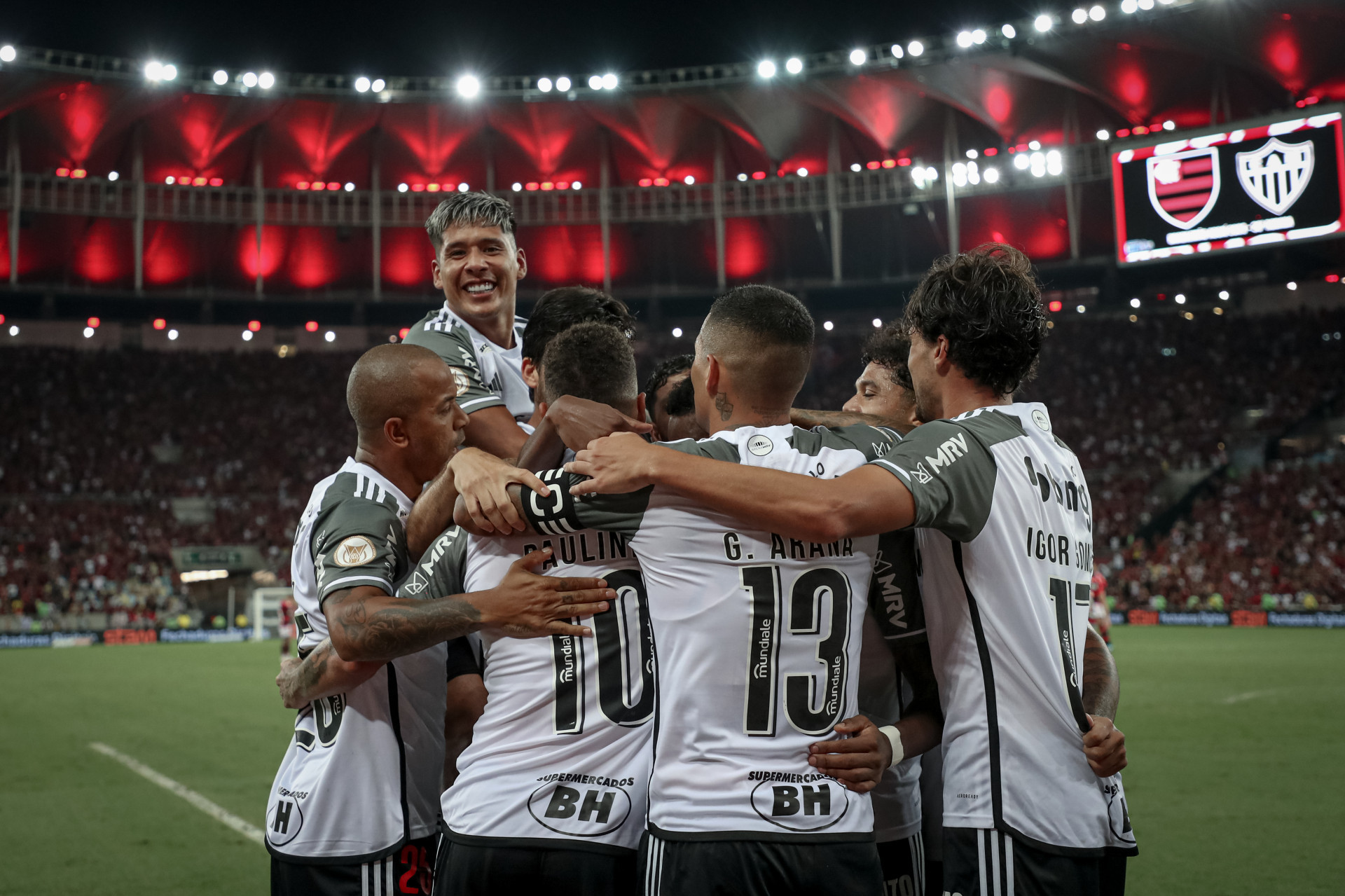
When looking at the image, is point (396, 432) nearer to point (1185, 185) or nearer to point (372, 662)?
point (372, 662)

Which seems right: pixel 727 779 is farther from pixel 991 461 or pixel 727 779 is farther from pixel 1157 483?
pixel 1157 483

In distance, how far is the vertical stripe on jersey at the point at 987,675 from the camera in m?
2.99

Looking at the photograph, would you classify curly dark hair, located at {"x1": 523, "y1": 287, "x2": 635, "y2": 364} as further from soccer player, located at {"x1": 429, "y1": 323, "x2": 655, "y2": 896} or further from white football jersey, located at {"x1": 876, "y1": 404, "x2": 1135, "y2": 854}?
white football jersey, located at {"x1": 876, "y1": 404, "x2": 1135, "y2": 854}

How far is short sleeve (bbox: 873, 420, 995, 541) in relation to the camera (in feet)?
9.23

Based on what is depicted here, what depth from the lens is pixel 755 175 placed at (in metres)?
43.9

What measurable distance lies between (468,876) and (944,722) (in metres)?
1.39

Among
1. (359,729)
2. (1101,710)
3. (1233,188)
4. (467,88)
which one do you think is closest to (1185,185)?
(1233,188)

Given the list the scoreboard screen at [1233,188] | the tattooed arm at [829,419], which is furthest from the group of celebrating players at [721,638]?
the scoreboard screen at [1233,188]

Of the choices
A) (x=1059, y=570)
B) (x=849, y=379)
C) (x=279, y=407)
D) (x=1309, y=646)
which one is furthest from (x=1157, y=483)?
(x=1059, y=570)

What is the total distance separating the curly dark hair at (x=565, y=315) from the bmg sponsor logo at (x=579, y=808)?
147 cm

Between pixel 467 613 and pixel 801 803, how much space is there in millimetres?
1026

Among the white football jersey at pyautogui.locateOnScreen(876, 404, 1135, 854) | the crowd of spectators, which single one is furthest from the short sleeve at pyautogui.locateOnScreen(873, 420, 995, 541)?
the crowd of spectators

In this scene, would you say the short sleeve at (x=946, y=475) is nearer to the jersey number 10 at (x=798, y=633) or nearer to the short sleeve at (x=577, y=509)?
the jersey number 10 at (x=798, y=633)

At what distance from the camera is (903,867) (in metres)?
3.68
